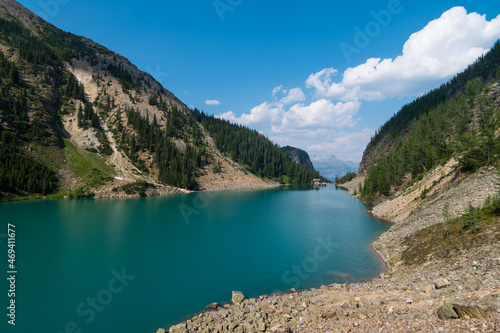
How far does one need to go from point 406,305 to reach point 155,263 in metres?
27.6

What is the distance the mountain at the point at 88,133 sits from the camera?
300ft

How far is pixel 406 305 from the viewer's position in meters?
14.5

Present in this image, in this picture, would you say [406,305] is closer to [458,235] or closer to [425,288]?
[425,288]

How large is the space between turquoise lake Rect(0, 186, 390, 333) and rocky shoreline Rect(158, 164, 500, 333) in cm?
400

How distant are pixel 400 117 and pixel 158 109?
182 m

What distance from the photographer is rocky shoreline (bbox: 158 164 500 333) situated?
1191 centimetres

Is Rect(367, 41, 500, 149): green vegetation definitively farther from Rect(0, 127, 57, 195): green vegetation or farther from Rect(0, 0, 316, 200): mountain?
Rect(0, 127, 57, 195): green vegetation

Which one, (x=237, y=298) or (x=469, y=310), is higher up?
(x=469, y=310)

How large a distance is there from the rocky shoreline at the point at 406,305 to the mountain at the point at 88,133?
90463mm

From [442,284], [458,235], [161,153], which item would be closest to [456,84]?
[458,235]

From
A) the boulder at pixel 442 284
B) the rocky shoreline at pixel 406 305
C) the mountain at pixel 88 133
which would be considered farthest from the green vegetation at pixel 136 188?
the boulder at pixel 442 284

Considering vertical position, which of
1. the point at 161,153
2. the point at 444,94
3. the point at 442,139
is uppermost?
the point at 444,94

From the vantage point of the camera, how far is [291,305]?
62.7 ft

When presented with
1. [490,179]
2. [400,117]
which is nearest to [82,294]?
[490,179]
